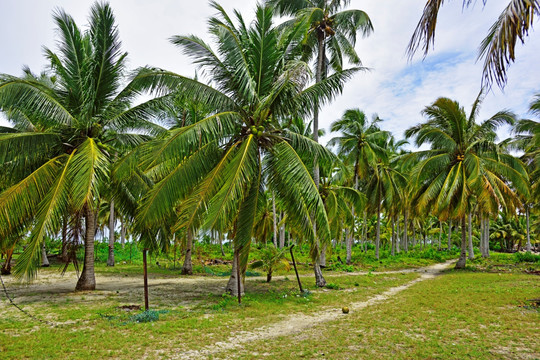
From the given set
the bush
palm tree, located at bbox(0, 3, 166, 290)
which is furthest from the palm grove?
the bush

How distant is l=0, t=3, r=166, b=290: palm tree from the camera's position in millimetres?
8734

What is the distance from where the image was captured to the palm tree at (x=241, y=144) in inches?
364

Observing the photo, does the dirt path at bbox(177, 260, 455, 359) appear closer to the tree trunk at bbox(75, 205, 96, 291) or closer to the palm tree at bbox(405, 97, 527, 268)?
the tree trunk at bbox(75, 205, 96, 291)

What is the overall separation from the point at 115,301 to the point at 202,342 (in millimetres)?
5276

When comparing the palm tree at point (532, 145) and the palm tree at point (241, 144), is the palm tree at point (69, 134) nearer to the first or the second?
the palm tree at point (241, 144)

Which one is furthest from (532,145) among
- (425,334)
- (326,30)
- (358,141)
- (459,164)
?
(425,334)

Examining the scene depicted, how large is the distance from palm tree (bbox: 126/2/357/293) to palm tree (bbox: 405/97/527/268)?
12.1 meters

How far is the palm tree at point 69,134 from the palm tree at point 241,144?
1742 millimetres

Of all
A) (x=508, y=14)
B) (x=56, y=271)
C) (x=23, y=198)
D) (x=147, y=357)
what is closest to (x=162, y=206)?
(x=23, y=198)

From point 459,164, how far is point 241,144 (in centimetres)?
1572

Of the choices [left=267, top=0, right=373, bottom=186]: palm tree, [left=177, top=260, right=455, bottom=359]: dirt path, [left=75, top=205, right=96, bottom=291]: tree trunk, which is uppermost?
[left=267, top=0, right=373, bottom=186]: palm tree

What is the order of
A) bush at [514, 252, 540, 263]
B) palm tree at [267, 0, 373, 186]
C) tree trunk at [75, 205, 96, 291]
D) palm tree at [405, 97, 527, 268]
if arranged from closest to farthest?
tree trunk at [75, 205, 96, 291] < palm tree at [267, 0, 373, 186] < palm tree at [405, 97, 527, 268] < bush at [514, 252, 540, 263]

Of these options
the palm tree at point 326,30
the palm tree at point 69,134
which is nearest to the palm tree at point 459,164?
the palm tree at point 326,30

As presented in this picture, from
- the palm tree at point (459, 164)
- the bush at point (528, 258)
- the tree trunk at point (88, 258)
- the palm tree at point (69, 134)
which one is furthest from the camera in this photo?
the bush at point (528, 258)
